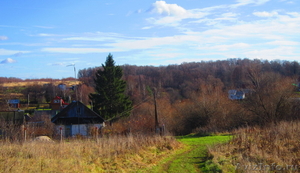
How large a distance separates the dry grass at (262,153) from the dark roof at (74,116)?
2397cm

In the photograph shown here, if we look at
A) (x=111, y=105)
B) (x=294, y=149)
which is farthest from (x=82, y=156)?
(x=111, y=105)

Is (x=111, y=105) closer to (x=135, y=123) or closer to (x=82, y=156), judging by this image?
(x=135, y=123)

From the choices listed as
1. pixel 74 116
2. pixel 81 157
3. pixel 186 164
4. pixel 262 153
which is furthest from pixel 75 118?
pixel 262 153

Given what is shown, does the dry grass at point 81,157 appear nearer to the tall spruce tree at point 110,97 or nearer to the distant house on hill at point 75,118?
the distant house on hill at point 75,118

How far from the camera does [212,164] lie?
34.0 ft

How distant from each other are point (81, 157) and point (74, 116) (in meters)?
25.6

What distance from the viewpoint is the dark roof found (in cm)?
3462

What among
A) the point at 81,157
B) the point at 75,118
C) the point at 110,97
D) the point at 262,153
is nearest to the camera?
the point at 81,157

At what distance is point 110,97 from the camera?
4303cm

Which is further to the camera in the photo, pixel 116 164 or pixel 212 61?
pixel 212 61

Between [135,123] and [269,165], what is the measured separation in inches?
912

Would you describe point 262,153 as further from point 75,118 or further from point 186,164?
point 75,118

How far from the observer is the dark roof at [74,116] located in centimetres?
3462

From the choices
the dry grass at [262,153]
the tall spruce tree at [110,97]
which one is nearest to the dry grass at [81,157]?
the dry grass at [262,153]
